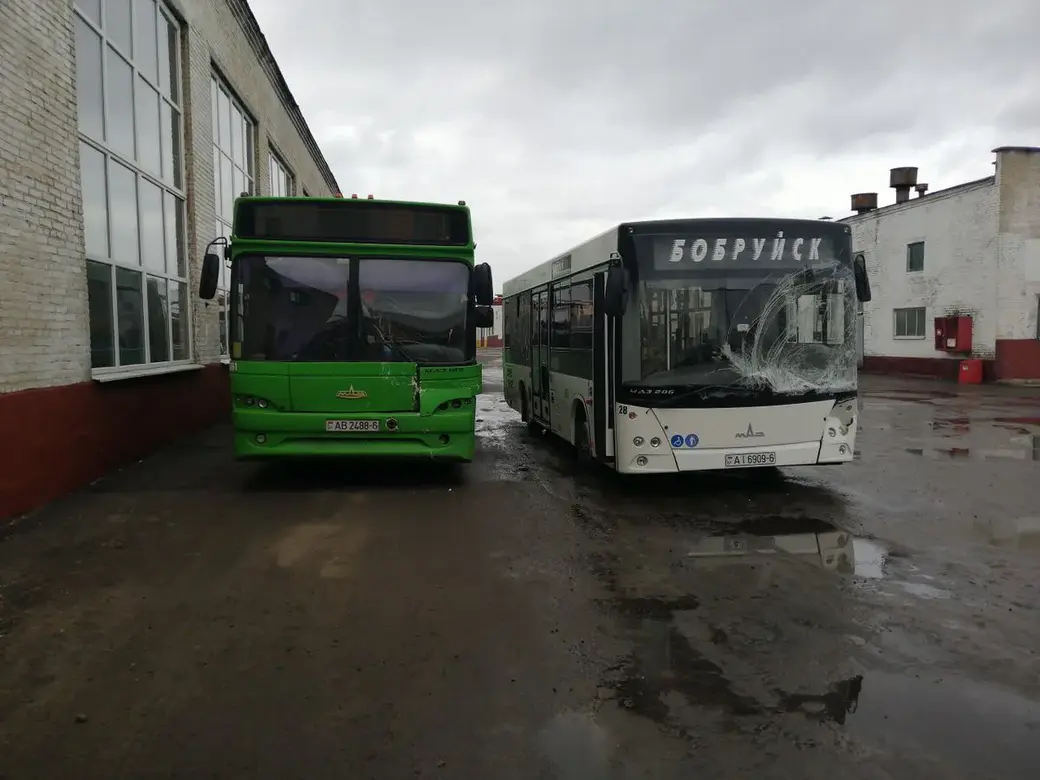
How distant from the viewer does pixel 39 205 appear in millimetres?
7801

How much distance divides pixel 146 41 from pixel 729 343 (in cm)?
1006

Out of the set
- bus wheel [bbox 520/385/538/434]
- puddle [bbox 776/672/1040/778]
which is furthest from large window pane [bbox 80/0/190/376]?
puddle [bbox 776/672/1040/778]

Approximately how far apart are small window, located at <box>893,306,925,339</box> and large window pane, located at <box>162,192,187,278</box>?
2724cm

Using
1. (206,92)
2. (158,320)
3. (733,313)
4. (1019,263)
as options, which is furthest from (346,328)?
(1019,263)

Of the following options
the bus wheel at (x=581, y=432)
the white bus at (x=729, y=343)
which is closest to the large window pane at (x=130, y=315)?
the bus wheel at (x=581, y=432)

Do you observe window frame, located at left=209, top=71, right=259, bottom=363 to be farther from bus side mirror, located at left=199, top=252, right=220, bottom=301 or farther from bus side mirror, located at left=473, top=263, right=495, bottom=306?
bus side mirror, located at left=473, top=263, right=495, bottom=306

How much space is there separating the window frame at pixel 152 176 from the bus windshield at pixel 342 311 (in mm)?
2168

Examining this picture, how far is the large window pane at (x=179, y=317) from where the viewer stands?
42.0ft

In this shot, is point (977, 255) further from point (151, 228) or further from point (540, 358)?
point (151, 228)

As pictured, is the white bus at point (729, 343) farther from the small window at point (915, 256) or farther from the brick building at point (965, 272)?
the small window at point (915, 256)

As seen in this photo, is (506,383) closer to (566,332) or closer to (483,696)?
(566,332)

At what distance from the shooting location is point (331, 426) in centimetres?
843

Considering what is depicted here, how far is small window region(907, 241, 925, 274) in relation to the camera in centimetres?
2991

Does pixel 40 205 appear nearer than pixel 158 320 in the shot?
Yes
